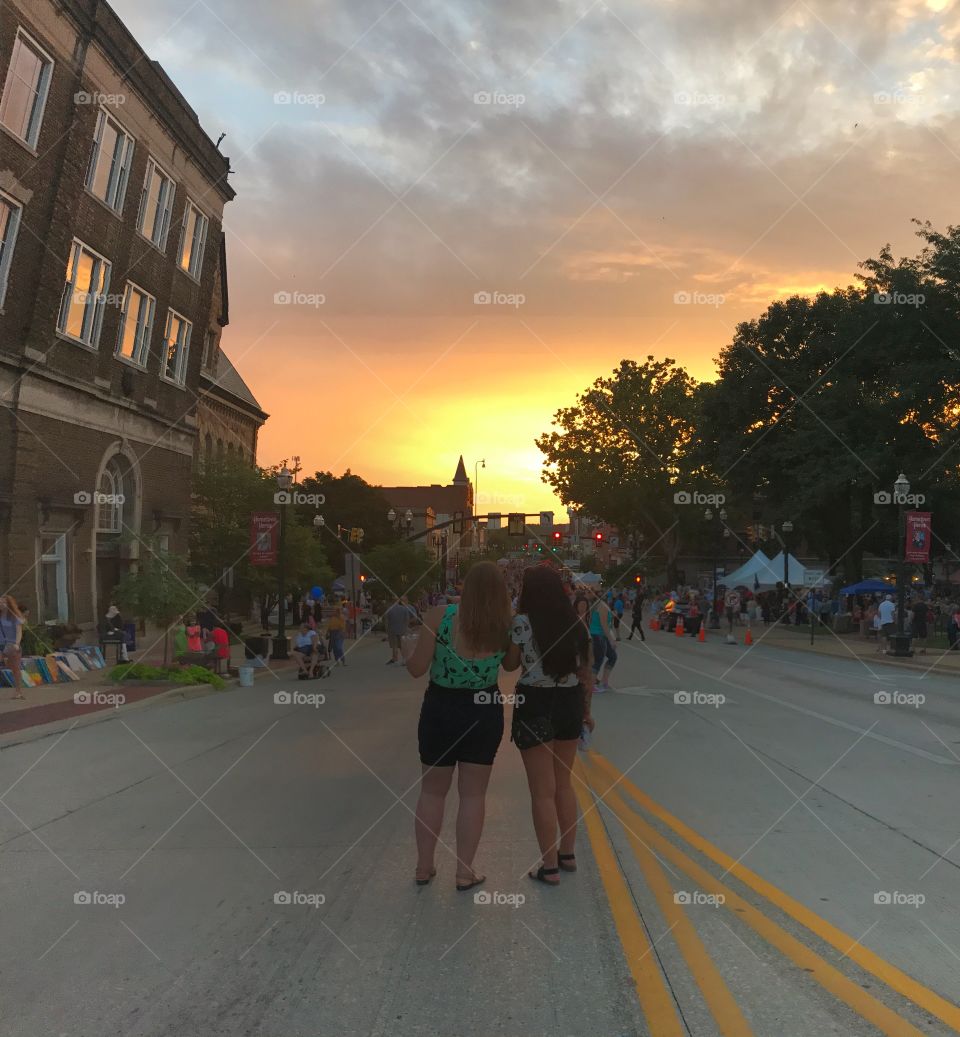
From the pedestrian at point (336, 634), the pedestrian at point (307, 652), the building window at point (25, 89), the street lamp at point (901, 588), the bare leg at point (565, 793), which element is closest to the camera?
the bare leg at point (565, 793)

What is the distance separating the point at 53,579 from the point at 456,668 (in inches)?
813

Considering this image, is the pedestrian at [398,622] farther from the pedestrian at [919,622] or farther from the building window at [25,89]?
the pedestrian at [919,622]

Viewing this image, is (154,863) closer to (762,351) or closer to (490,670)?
(490,670)

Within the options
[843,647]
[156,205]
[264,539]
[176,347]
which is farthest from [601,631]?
[176,347]

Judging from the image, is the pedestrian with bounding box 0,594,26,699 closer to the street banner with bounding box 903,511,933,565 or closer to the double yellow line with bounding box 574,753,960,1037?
the double yellow line with bounding box 574,753,960,1037

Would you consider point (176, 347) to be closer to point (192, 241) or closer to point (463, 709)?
point (192, 241)

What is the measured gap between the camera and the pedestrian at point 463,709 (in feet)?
17.9

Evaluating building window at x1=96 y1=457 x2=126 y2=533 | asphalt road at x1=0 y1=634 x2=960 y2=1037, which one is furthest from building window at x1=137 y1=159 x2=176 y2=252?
asphalt road at x1=0 y1=634 x2=960 y2=1037

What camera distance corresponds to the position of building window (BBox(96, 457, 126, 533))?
2602cm

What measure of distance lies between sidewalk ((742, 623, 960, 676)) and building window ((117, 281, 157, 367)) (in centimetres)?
2195

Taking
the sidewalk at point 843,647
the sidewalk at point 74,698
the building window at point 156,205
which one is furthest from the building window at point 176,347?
the sidewalk at point 843,647

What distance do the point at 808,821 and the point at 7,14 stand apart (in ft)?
67.8

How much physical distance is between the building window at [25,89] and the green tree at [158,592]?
31.7 ft

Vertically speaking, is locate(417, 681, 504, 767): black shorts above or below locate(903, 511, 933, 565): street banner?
below
